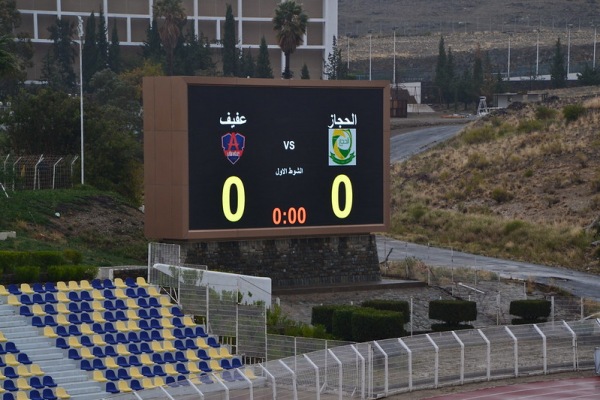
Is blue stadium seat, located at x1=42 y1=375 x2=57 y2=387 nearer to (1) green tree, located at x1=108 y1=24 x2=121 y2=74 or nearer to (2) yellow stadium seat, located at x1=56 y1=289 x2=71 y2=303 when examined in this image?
(2) yellow stadium seat, located at x1=56 y1=289 x2=71 y2=303

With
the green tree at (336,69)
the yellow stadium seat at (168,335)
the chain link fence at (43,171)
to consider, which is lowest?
the yellow stadium seat at (168,335)

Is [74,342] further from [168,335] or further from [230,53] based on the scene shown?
[230,53]

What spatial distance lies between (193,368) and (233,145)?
358 inches

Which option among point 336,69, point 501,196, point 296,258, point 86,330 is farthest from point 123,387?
point 336,69

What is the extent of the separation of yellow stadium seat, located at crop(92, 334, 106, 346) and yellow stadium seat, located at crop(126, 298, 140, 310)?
2862mm

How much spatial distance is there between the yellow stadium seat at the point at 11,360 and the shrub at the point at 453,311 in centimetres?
1508

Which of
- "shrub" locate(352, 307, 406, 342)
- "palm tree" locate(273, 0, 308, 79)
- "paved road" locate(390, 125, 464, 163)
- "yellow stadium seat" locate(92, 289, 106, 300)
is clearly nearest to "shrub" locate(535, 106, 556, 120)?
"paved road" locate(390, 125, 464, 163)

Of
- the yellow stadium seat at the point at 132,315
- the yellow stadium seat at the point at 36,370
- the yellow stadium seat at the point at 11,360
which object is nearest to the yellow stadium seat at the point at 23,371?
the yellow stadium seat at the point at 36,370

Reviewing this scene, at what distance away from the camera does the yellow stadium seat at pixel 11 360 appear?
108 ft

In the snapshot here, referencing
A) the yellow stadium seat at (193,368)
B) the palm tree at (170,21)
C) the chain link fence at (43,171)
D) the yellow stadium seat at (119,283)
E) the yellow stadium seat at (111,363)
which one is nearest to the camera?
the yellow stadium seat at (111,363)

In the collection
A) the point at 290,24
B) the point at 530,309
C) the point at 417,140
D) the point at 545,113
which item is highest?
the point at 290,24

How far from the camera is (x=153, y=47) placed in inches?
5202

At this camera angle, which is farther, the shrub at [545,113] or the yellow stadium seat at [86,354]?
the shrub at [545,113]

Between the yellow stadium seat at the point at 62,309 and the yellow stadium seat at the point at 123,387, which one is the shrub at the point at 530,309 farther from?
the yellow stadium seat at the point at 123,387
